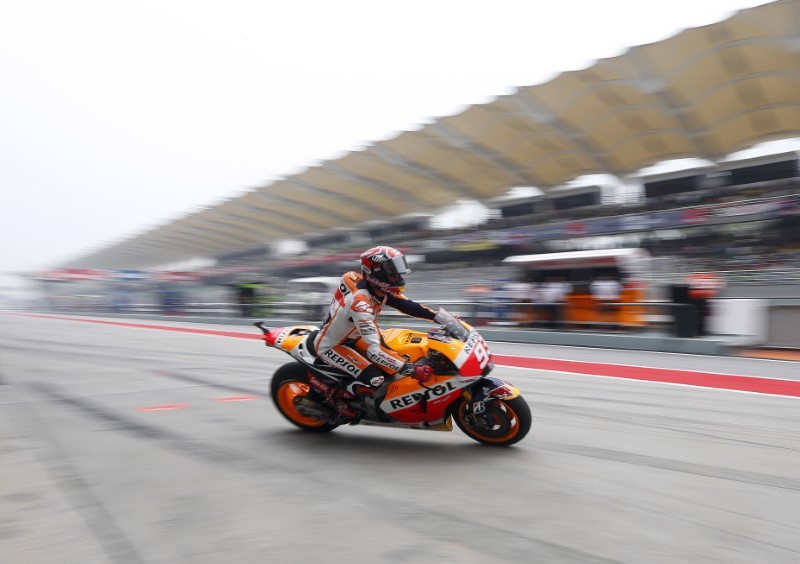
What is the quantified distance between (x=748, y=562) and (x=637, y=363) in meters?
7.90

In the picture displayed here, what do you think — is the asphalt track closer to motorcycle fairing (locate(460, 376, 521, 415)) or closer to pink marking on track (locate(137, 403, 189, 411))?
pink marking on track (locate(137, 403, 189, 411))

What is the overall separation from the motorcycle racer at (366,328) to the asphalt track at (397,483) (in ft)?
1.73

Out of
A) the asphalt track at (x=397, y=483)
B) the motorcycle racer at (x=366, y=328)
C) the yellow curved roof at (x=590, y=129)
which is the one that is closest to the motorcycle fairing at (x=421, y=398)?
the motorcycle racer at (x=366, y=328)

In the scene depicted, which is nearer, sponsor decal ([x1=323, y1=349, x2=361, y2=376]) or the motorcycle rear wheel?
sponsor decal ([x1=323, y1=349, x2=361, y2=376])

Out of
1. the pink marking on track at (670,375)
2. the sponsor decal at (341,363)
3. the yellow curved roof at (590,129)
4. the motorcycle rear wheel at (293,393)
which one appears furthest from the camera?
the yellow curved roof at (590,129)

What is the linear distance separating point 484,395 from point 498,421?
263mm

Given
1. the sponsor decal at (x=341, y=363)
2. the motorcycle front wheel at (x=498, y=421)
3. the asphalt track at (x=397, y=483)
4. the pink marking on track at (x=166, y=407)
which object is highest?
the sponsor decal at (x=341, y=363)

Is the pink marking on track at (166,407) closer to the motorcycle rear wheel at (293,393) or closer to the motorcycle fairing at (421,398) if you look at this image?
the motorcycle rear wheel at (293,393)

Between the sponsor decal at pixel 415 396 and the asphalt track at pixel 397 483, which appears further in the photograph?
the sponsor decal at pixel 415 396

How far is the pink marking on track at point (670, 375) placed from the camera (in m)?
7.48

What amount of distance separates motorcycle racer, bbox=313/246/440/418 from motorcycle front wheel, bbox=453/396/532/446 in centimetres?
54

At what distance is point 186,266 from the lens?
79.3m

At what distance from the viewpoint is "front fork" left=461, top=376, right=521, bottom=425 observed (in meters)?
4.42

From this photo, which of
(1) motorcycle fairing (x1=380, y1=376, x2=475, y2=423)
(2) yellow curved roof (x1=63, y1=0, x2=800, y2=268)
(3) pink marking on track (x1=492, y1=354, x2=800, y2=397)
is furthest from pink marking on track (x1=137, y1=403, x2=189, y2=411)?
(2) yellow curved roof (x1=63, y1=0, x2=800, y2=268)
